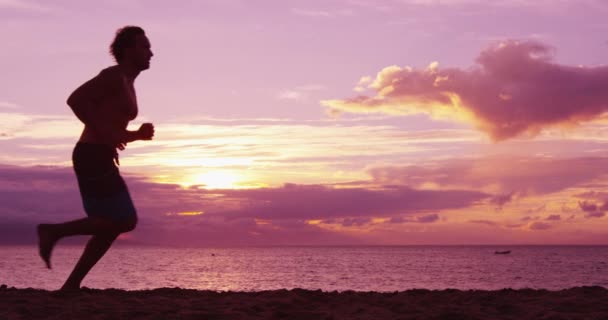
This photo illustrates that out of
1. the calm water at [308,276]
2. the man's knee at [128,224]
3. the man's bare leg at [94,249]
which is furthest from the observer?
the calm water at [308,276]

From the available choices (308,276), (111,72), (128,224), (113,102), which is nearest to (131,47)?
(111,72)

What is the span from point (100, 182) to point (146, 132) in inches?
22.5

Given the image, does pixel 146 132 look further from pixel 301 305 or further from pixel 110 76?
pixel 301 305

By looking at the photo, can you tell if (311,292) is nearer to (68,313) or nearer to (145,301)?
(145,301)

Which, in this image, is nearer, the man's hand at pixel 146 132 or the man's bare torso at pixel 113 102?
the man's bare torso at pixel 113 102

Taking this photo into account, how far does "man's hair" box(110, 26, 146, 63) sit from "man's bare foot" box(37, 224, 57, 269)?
5.37ft

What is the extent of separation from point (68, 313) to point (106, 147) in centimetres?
141

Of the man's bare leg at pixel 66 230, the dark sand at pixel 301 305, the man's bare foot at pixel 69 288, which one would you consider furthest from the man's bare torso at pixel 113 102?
the man's bare foot at pixel 69 288

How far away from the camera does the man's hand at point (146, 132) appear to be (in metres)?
5.77

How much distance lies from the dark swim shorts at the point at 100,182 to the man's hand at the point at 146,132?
0.86 feet

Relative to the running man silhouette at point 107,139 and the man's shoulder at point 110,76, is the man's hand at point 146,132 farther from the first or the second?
the man's shoulder at point 110,76

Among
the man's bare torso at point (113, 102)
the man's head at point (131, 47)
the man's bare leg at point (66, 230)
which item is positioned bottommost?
the man's bare leg at point (66, 230)

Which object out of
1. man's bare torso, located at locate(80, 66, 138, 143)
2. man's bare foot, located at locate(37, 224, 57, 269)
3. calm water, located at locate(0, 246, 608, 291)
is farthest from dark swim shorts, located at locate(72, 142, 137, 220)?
calm water, located at locate(0, 246, 608, 291)

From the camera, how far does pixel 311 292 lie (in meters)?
7.42
